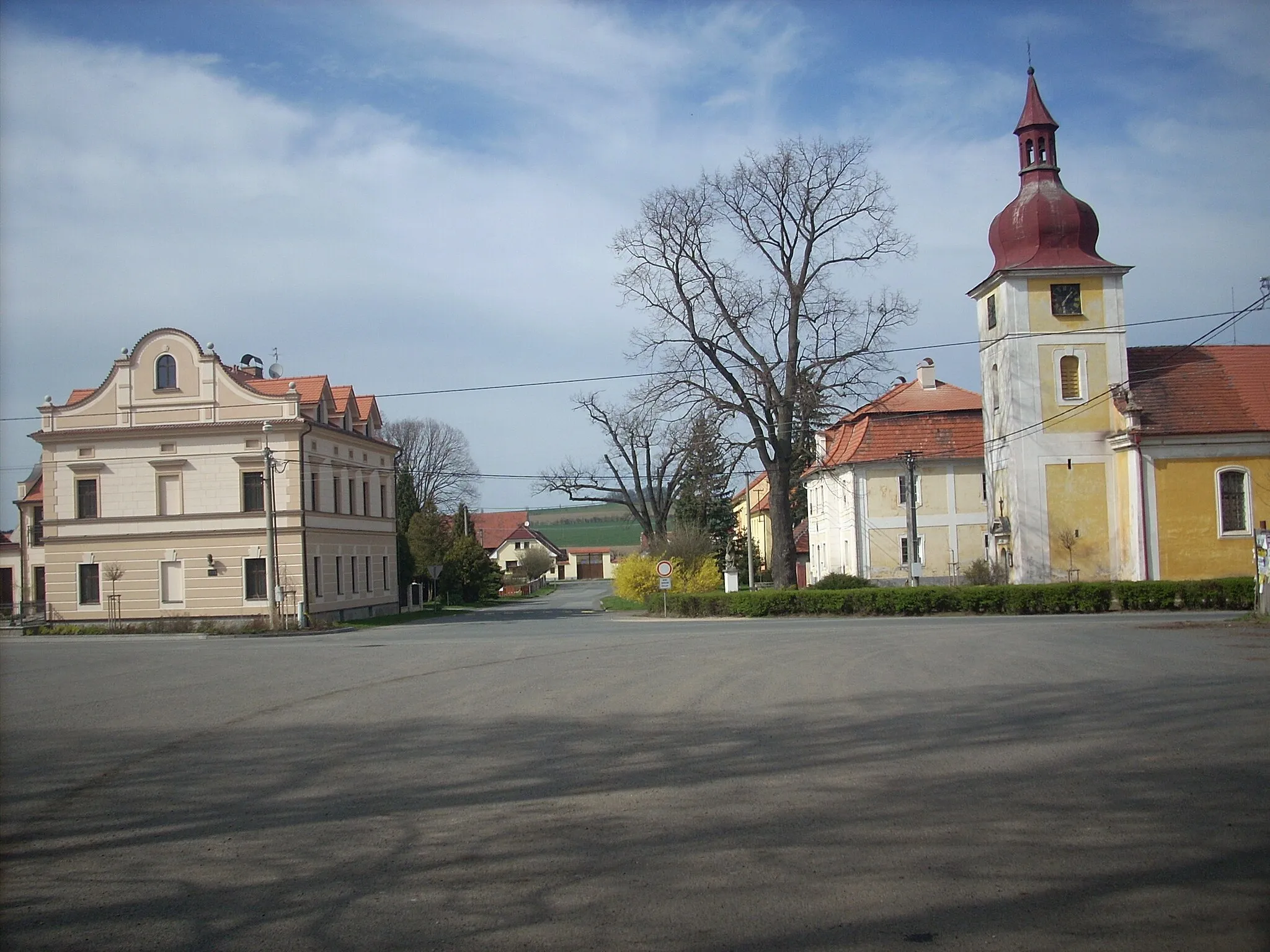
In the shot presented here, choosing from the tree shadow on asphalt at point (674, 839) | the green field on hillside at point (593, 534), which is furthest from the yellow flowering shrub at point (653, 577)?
the green field on hillside at point (593, 534)

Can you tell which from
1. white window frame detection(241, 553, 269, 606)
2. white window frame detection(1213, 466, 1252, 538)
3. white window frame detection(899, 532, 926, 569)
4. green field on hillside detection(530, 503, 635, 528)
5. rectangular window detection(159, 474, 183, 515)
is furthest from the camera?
green field on hillside detection(530, 503, 635, 528)

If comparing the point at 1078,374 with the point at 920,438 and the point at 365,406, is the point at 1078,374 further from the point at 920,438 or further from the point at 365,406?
the point at 365,406

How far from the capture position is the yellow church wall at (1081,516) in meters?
43.0

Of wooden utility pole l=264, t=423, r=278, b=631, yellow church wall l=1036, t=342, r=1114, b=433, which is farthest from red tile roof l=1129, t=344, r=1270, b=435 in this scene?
wooden utility pole l=264, t=423, r=278, b=631

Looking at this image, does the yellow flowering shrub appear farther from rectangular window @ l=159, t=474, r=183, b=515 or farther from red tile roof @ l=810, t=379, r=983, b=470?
rectangular window @ l=159, t=474, r=183, b=515

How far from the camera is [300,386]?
45.6 meters

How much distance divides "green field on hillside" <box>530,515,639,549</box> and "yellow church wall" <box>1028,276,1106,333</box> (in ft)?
331

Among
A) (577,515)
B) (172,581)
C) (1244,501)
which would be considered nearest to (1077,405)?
(1244,501)

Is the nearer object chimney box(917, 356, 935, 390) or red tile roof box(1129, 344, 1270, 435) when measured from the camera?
red tile roof box(1129, 344, 1270, 435)

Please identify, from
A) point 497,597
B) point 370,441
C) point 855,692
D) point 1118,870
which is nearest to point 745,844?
point 1118,870

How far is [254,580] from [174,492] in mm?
4724

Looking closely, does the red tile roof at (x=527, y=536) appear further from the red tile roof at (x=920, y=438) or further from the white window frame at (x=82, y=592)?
the white window frame at (x=82, y=592)

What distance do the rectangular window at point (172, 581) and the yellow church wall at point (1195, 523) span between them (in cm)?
3737

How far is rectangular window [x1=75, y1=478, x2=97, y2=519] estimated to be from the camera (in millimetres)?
43594
